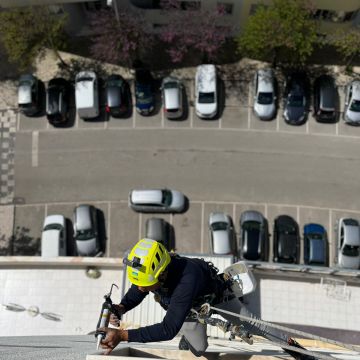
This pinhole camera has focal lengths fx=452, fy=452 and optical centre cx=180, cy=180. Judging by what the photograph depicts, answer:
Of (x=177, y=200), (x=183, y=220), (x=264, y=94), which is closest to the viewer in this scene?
(x=177, y=200)

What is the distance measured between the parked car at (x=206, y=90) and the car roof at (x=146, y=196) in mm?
5593

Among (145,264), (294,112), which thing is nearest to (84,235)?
(294,112)

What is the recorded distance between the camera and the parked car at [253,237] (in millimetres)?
24422

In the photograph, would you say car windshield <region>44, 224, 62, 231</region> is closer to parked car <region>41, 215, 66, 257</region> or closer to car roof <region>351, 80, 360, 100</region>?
parked car <region>41, 215, 66, 257</region>

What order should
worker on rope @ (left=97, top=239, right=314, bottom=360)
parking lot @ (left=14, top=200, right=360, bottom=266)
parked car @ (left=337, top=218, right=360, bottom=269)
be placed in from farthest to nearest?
parking lot @ (left=14, top=200, right=360, bottom=266)
parked car @ (left=337, top=218, right=360, bottom=269)
worker on rope @ (left=97, top=239, right=314, bottom=360)

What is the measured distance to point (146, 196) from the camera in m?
25.2

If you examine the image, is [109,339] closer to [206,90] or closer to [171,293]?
[171,293]

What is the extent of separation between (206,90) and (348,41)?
830cm

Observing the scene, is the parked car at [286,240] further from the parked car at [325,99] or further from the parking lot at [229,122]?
the parked car at [325,99]

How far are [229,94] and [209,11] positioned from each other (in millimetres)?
5030

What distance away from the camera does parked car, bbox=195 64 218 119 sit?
2652 cm

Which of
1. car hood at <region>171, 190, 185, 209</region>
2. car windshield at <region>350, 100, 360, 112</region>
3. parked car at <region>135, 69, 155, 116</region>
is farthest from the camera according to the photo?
parked car at <region>135, 69, 155, 116</region>

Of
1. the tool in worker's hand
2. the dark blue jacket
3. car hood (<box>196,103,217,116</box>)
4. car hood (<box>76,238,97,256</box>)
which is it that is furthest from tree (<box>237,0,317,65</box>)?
the tool in worker's hand

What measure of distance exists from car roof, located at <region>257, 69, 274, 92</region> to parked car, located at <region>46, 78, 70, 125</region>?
38.0 feet
